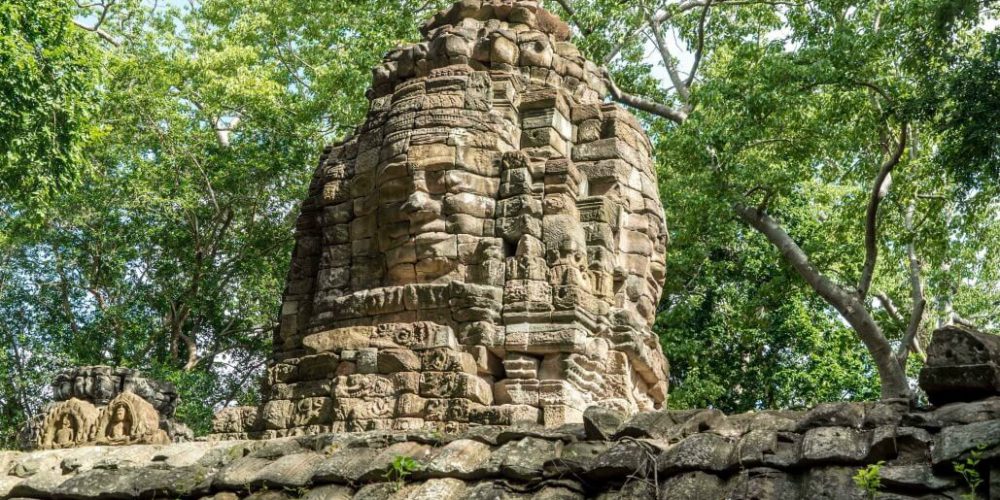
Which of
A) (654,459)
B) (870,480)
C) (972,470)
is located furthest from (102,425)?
(972,470)

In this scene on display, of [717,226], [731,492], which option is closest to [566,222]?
[731,492]

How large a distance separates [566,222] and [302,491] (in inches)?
176

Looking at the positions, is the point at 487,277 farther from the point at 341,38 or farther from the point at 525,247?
the point at 341,38

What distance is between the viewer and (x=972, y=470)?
188 inches

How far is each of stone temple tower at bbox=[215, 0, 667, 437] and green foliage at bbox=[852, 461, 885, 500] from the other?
4.63 m

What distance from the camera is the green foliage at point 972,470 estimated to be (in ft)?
15.5

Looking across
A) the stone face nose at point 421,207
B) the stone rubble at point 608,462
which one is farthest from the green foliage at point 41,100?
the stone rubble at point 608,462

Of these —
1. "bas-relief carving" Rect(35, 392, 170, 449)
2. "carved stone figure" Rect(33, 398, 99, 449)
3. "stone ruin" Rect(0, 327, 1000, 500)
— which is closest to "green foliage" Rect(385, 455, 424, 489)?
"stone ruin" Rect(0, 327, 1000, 500)

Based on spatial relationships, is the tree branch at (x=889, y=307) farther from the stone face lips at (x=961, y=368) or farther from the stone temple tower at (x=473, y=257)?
the stone face lips at (x=961, y=368)

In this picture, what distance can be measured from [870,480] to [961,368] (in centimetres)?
123

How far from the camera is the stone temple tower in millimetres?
9766

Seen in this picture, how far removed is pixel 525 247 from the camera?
10.2 meters

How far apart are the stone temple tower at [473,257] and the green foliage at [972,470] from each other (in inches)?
192

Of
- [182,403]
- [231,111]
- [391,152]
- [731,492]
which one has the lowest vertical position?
[731,492]
